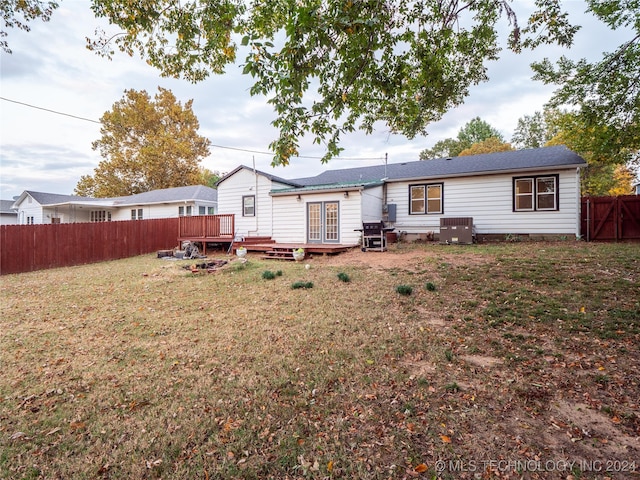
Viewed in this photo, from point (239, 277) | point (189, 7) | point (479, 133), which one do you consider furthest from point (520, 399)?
point (479, 133)

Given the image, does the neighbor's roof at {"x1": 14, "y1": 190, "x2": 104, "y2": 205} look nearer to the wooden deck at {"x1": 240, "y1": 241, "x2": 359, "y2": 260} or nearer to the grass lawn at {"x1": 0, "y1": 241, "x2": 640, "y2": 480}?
the wooden deck at {"x1": 240, "y1": 241, "x2": 359, "y2": 260}

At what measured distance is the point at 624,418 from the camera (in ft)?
7.70

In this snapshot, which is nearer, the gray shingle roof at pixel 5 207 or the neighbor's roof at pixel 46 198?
the neighbor's roof at pixel 46 198

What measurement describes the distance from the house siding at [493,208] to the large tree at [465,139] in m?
24.5

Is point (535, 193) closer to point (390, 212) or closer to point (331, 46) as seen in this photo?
point (390, 212)

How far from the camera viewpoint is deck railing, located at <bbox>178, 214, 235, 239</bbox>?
1478 cm

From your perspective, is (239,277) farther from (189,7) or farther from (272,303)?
(189,7)

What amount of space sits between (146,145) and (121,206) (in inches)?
358

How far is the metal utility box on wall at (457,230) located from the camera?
38.4 feet

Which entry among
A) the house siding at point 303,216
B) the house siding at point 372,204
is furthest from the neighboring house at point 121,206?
the house siding at point 372,204

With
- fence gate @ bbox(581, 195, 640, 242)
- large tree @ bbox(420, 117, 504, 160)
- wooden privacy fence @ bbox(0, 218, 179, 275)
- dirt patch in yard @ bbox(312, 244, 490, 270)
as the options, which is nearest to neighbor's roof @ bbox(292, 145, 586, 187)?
fence gate @ bbox(581, 195, 640, 242)

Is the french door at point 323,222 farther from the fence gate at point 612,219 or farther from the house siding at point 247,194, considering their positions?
the fence gate at point 612,219

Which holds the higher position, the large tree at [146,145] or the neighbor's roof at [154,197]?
the large tree at [146,145]

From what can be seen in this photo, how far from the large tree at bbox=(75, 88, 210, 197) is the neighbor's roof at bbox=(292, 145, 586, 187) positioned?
21.1 meters
